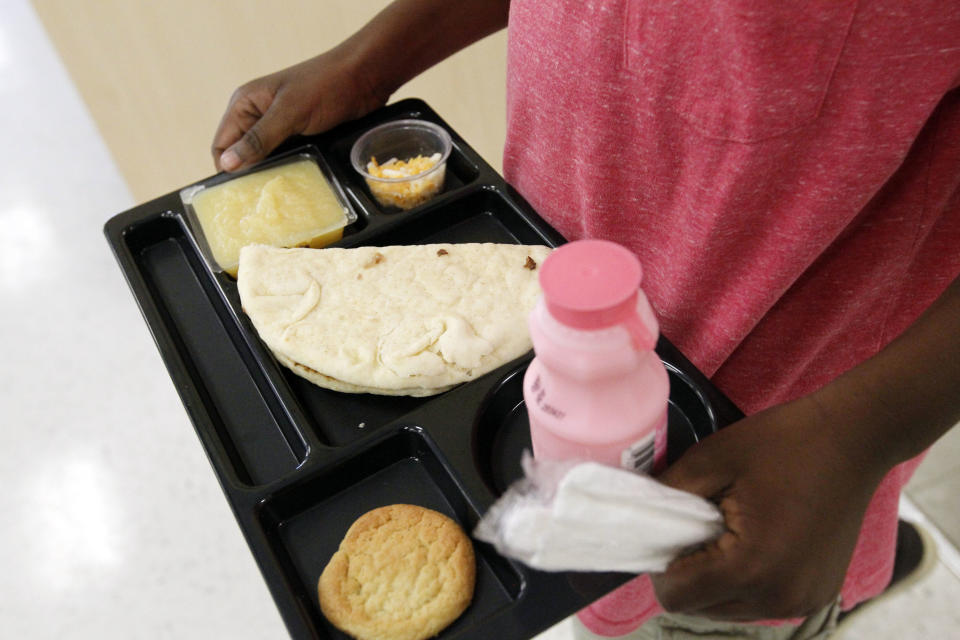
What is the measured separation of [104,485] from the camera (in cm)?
201

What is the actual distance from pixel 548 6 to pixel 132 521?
164cm

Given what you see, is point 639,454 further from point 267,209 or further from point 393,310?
point 267,209

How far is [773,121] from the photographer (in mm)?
704

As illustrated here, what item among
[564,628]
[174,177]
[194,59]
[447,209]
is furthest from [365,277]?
[174,177]

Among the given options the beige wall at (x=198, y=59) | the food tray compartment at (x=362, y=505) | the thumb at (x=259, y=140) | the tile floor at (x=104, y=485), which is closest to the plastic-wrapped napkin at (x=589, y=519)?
the food tray compartment at (x=362, y=505)

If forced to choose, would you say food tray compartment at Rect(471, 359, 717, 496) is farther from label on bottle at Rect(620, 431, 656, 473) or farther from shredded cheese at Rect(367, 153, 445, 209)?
shredded cheese at Rect(367, 153, 445, 209)

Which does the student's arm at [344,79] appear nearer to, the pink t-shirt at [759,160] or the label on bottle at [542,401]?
the pink t-shirt at [759,160]

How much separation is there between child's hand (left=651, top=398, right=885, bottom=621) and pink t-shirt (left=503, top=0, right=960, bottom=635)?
24 centimetres

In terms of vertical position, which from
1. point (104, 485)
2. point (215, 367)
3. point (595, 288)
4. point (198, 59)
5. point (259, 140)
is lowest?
Result: point (104, 485)

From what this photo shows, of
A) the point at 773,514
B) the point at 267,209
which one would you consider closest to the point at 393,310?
the point at 267,209

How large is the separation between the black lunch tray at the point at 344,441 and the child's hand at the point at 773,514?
0.31 feet

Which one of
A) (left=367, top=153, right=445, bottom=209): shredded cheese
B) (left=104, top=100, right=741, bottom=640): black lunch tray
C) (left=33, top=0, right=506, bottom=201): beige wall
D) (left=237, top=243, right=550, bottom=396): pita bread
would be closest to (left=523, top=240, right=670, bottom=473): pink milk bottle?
(left=104, top=100, right=741, bottom=640): black lunch tray

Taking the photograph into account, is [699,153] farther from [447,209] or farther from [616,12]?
[447,209]

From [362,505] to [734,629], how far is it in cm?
65
